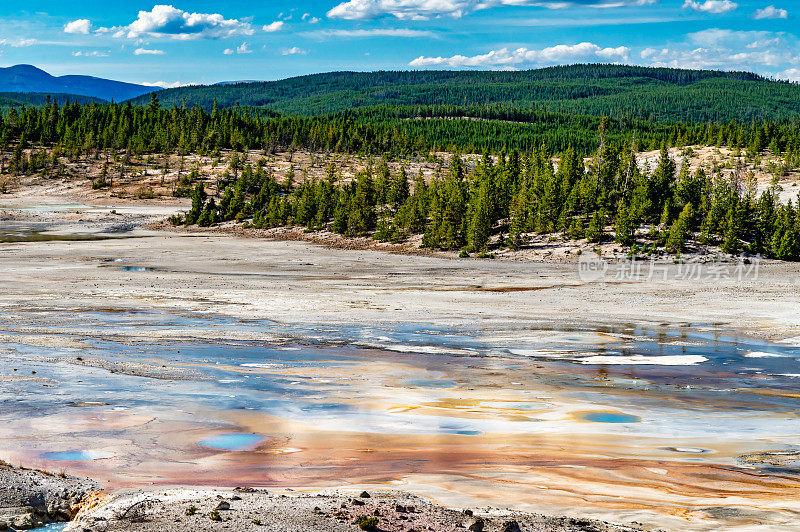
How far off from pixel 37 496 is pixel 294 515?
4.42 m

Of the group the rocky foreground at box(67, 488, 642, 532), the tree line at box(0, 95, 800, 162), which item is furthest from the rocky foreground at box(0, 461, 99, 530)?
the tree line at box(0, 95, 800, 162)

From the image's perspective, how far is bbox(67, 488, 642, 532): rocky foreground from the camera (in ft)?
33.2

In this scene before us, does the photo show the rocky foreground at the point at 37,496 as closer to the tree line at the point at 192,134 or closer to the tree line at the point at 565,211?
the tree line at the point at 565,211

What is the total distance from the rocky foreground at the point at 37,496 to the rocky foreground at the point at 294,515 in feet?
1.65

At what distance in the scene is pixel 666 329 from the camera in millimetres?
30609

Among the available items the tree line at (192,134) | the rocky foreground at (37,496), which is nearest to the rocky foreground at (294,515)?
the rocky foreground at (37,496)

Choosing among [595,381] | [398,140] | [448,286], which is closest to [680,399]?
[595,381]

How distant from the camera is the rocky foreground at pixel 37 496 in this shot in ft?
36.4

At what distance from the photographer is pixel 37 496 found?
11.8 m

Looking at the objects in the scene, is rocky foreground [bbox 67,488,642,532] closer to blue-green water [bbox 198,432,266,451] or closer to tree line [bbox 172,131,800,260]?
blue-green water [bbox 198,432,266,451]

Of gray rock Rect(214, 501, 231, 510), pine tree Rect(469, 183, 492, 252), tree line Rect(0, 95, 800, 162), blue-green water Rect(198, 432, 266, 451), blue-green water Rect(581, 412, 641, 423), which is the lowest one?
blue-green water Rect(198, 432, 266, 451)

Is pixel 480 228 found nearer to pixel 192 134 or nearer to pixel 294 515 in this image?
pixel 294 515

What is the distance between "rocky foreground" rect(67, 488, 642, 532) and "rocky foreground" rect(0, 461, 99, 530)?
50cm

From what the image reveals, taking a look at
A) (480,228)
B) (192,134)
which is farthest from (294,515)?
(192,134)
